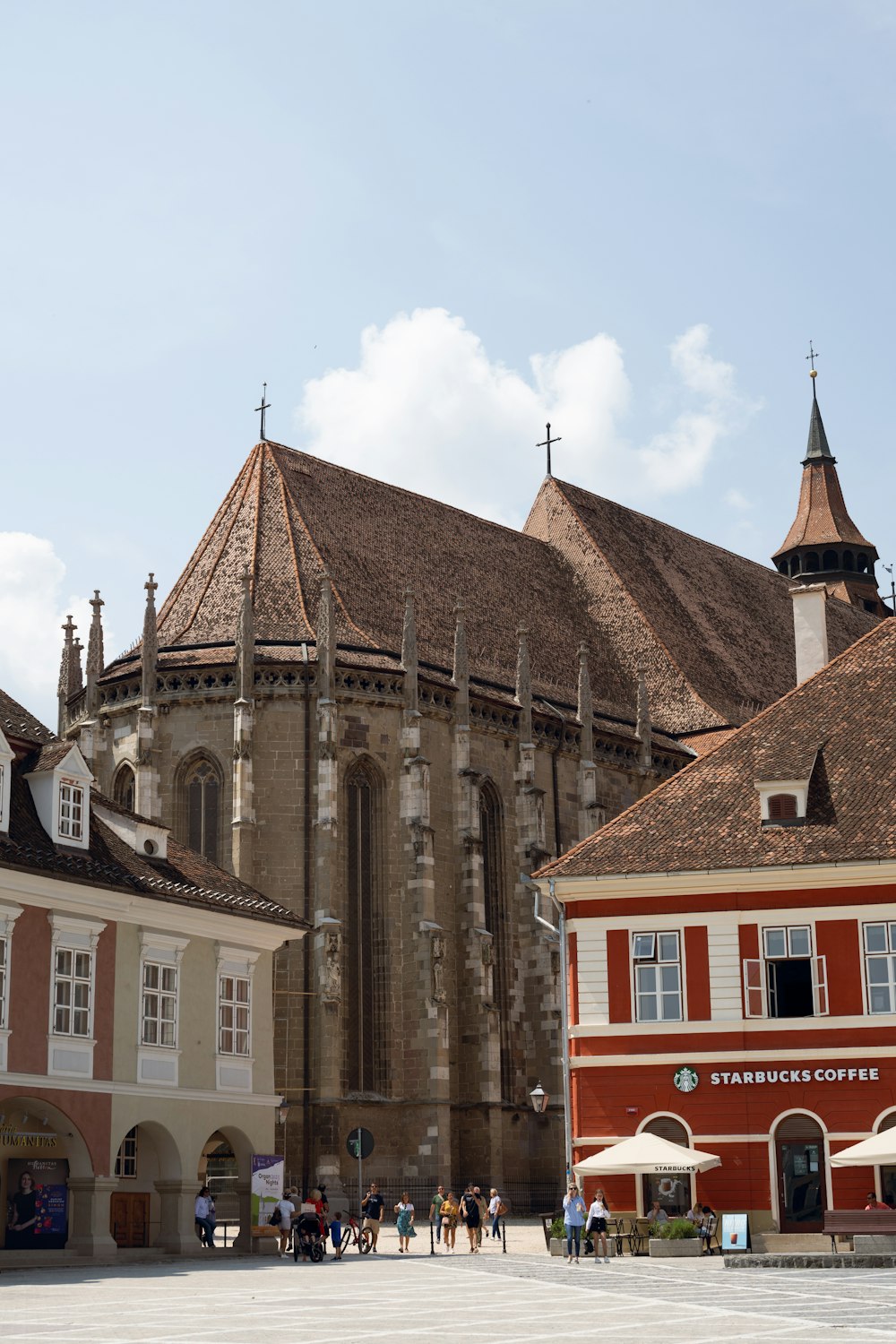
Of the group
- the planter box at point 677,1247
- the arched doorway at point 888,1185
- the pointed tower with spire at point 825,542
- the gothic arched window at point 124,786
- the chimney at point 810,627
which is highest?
the pointed tower with spire at point 825,542

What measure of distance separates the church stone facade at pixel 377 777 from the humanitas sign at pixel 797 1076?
50.5ft

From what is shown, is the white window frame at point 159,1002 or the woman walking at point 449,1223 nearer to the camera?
the white window frame at point 159,1002

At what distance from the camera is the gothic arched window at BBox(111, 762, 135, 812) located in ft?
159

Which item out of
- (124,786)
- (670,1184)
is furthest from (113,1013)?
(124,786)

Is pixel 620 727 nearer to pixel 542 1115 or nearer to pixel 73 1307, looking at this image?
pixel 542 1115

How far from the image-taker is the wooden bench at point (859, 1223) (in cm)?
2681

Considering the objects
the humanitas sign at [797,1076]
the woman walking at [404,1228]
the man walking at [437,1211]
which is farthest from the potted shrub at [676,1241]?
the man walking at [437,1211]

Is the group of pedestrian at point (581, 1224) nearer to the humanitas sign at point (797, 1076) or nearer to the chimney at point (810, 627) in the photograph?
the humanitas sign at point (797, 1076)

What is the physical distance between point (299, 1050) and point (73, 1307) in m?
25.1

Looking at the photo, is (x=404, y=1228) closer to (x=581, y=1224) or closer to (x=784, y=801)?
(x=581, y=1224)

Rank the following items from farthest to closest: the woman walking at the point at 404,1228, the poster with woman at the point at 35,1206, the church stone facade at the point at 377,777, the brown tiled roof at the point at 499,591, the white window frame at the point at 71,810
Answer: the brown tiled roof at the point at 499,591
the church stone facade at the point at 377,777
the woman walking at the point at 404,1228
the white window frame at the point at 71,810
the poster with woman at the point at 35,1206

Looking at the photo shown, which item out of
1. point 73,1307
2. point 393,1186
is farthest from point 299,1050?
point 73,1307

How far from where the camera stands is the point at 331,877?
151 ft

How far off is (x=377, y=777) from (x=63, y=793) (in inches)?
744
